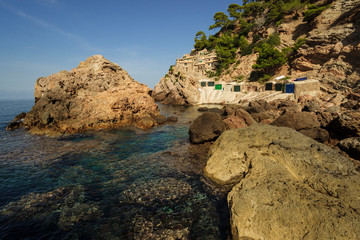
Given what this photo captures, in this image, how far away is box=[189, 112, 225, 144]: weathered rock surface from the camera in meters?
17.0

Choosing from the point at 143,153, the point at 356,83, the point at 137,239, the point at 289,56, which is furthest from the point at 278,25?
the point at 137,239

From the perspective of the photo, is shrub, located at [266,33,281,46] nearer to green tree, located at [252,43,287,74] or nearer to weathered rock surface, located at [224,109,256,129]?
green tree, located at [252,43,287,74]

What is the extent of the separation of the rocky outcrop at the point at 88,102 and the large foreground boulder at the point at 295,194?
1943 centimetres

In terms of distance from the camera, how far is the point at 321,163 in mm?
7391

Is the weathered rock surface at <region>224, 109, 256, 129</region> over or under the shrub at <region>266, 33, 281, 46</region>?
under

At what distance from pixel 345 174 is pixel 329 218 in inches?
112

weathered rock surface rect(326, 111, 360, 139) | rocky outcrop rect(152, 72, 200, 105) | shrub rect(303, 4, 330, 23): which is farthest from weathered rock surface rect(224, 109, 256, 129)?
shrub rect(303, 4, 330, 23)

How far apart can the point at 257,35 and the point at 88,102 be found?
76557 millimetres

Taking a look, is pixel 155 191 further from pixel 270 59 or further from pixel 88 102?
pixel 270 59

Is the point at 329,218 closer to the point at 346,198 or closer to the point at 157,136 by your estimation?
the point at 346,198

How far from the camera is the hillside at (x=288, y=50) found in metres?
40.1

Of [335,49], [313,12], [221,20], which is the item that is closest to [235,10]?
[221,20]

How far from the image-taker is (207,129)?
56.6 feet

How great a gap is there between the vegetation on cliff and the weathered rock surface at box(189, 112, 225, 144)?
48.7 m
